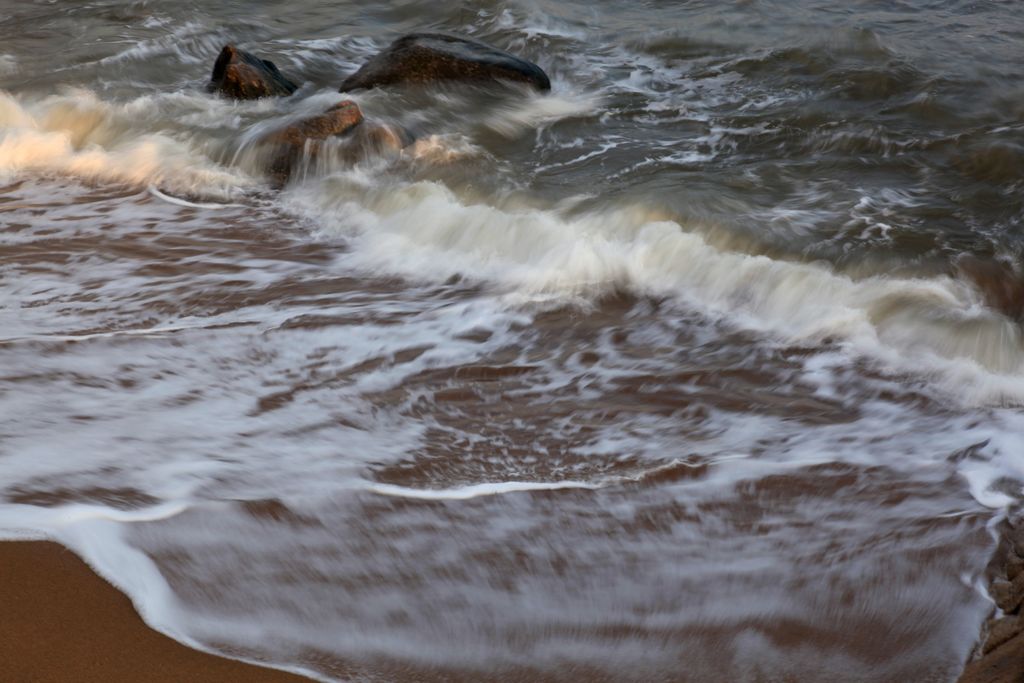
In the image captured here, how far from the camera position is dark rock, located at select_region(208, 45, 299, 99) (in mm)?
6941

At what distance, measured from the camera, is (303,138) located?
5.90 m

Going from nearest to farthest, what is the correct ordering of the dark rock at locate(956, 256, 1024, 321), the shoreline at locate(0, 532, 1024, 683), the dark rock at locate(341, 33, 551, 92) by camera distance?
the shoreline at locate(0, 532, 1024, 683) → the dark rock at locate(956, 256, 1024, 321) → the dark rock at locate(341, 33, 551, 92)

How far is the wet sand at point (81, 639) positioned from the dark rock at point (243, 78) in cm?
499

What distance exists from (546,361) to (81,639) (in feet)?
6.36

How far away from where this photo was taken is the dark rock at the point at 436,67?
6.91 meters

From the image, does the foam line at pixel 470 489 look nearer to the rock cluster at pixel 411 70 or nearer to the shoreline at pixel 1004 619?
the shoreline at pixel 1004 619

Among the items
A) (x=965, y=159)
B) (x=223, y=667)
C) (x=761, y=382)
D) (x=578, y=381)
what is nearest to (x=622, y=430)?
(x=578, y=381)

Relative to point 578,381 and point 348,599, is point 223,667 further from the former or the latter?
point 578,381

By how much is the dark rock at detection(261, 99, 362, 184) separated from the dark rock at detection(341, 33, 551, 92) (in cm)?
96

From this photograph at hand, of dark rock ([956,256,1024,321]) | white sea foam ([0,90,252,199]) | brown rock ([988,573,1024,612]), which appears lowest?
brown rock ([988,573,1024,612])

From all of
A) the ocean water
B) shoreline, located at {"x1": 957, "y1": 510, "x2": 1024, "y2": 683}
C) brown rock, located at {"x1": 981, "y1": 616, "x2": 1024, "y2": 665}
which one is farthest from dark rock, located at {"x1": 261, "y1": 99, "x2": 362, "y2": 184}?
brown rock, located at {"x1": 981, "y1": 616, "x2": 1024, "y2": 665}


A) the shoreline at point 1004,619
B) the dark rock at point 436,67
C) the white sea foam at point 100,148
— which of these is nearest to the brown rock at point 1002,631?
the shoreline at point 1004,619

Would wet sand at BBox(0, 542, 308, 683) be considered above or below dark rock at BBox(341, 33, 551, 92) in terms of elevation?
below

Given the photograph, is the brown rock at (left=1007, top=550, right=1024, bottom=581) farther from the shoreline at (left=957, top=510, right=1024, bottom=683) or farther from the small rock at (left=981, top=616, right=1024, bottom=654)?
the small rock at (left=981, top=616, right=1024, bottom=654)
